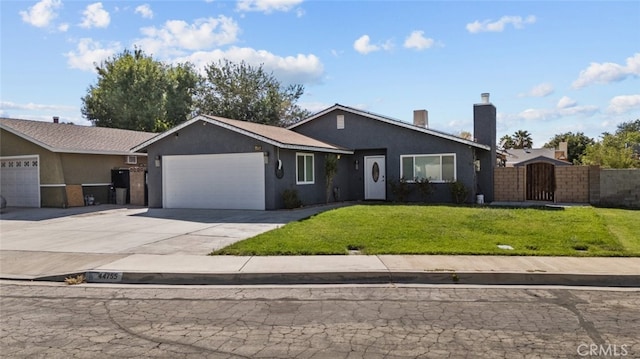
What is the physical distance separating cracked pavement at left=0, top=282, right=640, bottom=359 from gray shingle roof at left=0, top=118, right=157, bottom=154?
15.1m

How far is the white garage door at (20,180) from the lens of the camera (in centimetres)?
2080

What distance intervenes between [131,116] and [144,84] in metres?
3.10

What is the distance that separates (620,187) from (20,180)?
25.8m

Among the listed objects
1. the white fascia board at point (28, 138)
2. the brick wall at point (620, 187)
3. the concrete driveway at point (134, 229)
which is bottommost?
the concrete driveway at point (134, 229)

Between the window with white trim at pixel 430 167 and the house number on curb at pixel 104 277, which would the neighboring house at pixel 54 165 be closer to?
the window with white trim at pixel 430 167

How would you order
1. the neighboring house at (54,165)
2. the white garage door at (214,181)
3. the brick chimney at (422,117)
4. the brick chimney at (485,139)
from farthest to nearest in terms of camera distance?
1. the brick chimney at (422,117)
2. the neighboring house at (54,165)
3. the brick chimney at (485,139)
4. the white garage door at (214,181)

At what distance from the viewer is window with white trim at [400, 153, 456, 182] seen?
63.3ft

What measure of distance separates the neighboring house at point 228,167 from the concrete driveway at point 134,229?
0.84 m

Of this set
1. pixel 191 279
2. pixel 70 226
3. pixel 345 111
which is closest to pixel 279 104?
pixel 345 111

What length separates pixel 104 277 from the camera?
7621 millimetres

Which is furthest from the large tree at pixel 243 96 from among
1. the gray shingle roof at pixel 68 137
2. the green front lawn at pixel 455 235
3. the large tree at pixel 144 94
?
the green front lawn at pixel 455 235

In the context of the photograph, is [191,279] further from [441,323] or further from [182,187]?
[182,187]

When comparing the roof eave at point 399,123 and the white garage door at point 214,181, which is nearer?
the white garage door at point 214,181

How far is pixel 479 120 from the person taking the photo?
20375mm
